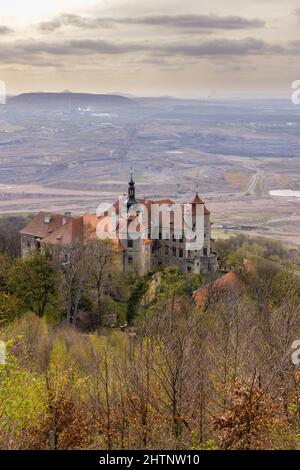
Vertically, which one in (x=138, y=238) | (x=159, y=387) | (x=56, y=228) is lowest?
(x=56, y=228)

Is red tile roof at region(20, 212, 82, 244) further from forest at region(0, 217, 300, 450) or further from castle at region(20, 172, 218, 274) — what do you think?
forest at region(0, 217, 300, 450)

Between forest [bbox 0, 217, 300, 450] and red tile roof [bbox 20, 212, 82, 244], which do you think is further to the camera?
red tile roof [bbox 20, 212, 82, 244]

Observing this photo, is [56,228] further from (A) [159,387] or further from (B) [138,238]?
(A) [159,387]

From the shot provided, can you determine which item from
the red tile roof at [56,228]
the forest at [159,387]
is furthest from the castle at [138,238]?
the forest at [159,387]

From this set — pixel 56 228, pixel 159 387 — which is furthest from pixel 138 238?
pixel 159 387

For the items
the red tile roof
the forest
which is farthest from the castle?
the forest

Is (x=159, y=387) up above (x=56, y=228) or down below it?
above

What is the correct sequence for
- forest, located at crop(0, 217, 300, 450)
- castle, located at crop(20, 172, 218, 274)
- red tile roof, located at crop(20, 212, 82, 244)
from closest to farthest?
forest, located at crop(0, 217, 300, 450) → castle, located at crop(20, 172, 218, 274) → red tile roof, located at crop(20, 212, 82, 244)

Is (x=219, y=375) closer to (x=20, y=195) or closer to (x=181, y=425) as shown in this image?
(x=181, y=425)

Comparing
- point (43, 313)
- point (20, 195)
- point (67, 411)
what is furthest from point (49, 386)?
point (20, 195)
